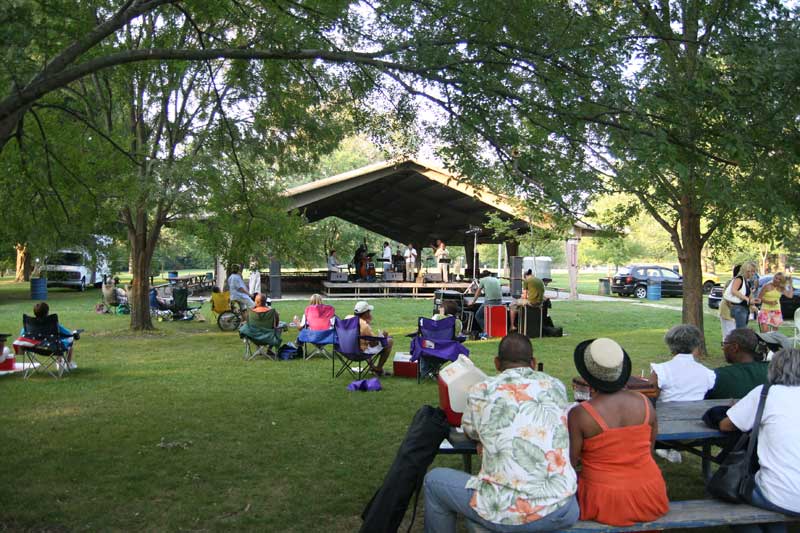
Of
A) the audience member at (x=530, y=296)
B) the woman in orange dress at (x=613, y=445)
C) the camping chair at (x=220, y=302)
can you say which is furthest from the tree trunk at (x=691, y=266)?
the camping chair at (x=220, y=302)

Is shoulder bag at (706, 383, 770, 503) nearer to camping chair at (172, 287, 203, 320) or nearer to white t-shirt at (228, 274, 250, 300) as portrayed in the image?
white t-shirt at (228, 274, 250, 300)

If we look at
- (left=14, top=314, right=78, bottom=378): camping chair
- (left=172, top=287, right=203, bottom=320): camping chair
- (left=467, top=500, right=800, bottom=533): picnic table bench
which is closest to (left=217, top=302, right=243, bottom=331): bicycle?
(left=172, top=287, right=203, bottom=320): camping chair

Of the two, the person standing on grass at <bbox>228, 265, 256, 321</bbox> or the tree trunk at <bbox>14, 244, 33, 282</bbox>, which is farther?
the tree trunk at <bbox>14, 244, 33, 282</bbox>

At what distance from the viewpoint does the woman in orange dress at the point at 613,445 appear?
2.70 metres

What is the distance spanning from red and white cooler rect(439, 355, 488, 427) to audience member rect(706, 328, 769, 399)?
6.19 feet

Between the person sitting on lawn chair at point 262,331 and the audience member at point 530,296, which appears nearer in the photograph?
the person sitting on lawn chair at point 262,331

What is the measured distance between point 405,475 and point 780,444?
1.59 metres

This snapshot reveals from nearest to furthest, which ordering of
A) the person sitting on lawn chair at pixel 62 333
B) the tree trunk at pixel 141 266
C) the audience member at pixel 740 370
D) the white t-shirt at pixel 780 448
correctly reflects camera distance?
the white t-shirt at pixel 780 448
the audience member at pixel 740 370
the person sitting on lawn chair at pixel 62 333
the tree trunk at pixel 141 266

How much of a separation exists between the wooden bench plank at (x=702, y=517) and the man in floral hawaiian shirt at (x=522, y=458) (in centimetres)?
20

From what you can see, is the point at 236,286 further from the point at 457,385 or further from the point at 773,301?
the point at 457,385

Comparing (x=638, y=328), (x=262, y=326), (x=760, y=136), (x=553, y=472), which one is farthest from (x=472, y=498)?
(x=638, y=328)

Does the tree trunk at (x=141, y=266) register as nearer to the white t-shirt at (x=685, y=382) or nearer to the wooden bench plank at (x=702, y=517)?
the white t-shirt at (x=685, y=382)

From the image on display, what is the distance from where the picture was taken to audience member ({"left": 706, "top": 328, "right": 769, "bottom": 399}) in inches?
160

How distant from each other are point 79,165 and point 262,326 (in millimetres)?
3637
